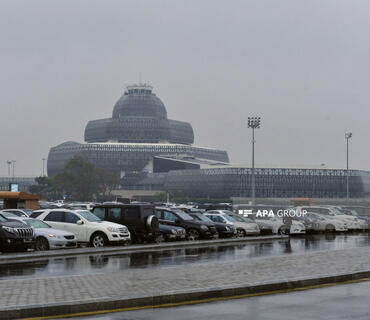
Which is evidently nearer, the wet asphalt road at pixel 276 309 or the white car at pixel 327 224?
the wet asphalt road at pixel 276 309

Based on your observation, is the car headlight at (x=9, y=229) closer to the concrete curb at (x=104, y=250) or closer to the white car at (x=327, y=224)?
the concrete curb at (x=104, y=250)

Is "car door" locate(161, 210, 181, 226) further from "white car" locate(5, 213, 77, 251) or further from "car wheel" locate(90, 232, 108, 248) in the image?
"white car" locate(5, 213, 77, 251)

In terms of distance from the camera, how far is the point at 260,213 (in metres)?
53.3

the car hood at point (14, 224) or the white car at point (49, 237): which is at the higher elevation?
the car hood at point (14, 224)

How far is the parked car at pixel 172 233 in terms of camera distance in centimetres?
3862

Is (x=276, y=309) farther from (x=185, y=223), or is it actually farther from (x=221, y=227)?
(x=221, y=227)

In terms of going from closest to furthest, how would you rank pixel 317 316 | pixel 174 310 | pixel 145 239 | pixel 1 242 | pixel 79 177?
pixel 317 316
pixel 174 310
pixel 1 242
pixel 145 239
pixel 79 177

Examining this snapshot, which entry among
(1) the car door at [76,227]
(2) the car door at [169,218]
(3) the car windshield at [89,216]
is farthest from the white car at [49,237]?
(2) the car door at [169,218]

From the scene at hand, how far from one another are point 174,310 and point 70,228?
20.9 m

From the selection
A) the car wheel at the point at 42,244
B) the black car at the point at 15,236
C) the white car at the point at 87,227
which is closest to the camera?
the black car at the point at 15,236

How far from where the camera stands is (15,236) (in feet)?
95.0

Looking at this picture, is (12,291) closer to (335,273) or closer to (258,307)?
(258,307)

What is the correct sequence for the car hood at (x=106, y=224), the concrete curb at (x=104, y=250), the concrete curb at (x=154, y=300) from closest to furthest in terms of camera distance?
the concrete curb at (x=154, y=300)
the concrete curb at (x=104, y=250)
the car hood at (x=106, y=224)

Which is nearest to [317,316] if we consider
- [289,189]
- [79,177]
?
[79,177]
